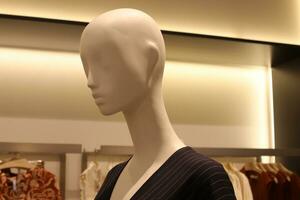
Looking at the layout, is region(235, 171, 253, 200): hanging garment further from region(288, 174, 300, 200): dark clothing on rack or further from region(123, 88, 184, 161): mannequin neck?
region(123, 88, 184, 161): mannequin neck

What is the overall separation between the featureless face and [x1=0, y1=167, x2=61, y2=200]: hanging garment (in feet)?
4.21

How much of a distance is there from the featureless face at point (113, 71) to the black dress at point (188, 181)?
158mm

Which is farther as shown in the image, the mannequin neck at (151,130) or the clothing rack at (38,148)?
the clothing rack at (38,148)

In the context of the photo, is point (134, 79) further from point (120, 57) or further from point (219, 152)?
point (219, 152)

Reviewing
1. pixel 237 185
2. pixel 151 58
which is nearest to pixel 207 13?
pixel 237 185

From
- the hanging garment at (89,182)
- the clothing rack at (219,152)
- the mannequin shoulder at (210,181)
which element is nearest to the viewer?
the mannequin shoulder at (210,181)

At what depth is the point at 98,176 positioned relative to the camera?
2.25 metres

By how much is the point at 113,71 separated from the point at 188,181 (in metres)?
0.26

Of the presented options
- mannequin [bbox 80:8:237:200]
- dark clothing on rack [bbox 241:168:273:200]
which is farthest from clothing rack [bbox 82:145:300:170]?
mannequin [bbox 80:8:237:200]

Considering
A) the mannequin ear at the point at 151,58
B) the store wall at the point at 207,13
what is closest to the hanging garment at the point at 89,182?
the store wall at the point at 207,13

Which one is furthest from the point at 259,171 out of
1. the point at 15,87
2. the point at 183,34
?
the point at 15,87

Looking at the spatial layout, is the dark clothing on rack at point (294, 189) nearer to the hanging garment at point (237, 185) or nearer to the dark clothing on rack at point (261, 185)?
the dark clothing on rack at point (261, 185)

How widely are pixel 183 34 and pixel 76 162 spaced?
874 millimetres

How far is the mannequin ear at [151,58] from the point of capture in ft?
3.14
